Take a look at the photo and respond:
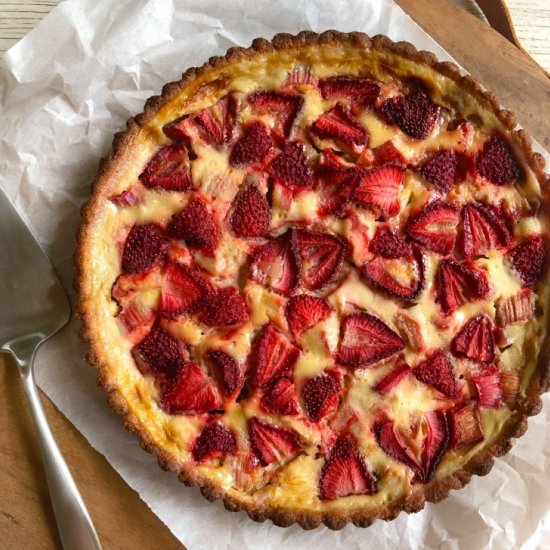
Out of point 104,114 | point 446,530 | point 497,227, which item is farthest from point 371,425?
point 104,114

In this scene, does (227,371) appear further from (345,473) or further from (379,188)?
(379,188)

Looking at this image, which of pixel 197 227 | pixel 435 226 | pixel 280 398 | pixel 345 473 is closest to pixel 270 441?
pixel 280 398

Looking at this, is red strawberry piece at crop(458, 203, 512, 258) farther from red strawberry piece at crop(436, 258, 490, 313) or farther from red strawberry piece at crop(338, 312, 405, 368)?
red strawberry piece at crop(338, 312, 405, 368)

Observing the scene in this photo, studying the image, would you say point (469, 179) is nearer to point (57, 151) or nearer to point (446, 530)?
point (446, 530)

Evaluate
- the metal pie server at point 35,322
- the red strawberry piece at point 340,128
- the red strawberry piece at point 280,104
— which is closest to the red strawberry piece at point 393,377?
the red strawberry piece at point 340,128

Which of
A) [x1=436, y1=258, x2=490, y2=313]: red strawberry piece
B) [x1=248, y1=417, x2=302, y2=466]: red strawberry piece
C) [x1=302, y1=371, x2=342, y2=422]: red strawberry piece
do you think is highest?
[x1=436, y1=258, x2=490, y2=313]: red strawberry piece

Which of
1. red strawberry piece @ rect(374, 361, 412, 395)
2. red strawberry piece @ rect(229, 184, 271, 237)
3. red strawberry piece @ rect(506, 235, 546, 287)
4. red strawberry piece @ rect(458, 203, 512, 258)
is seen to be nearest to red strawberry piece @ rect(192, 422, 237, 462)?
red strawberry piece @ rect(374, 361, 412, 395)

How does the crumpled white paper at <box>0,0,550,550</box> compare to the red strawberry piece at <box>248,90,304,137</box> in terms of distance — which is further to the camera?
the crumpled white paper at <box>0,0,550,550</box>

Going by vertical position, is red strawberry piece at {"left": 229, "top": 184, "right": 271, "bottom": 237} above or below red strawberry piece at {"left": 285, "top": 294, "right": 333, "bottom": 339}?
above
